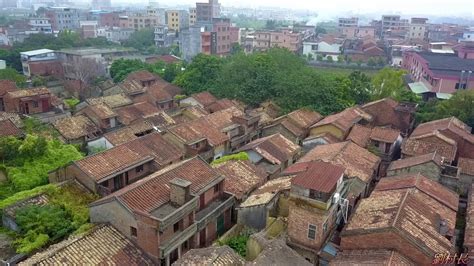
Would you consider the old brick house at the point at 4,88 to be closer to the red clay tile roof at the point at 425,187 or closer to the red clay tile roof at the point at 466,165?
the red clay tile roof at the point at 425,187

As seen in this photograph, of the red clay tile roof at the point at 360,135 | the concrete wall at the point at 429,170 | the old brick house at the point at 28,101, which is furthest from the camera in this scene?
the old brick house at the point at 28,101

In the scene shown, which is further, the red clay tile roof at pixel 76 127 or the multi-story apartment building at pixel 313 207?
the red clay tile roof at pixel 76 127

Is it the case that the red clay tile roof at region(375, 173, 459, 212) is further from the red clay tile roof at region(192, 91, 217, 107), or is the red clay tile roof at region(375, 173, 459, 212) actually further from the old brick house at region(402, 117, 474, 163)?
the red clay tile roof at region(192, 91, 217, 107)

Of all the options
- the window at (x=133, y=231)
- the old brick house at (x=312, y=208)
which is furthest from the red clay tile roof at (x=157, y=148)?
the old brick house at (x=312, y=208)

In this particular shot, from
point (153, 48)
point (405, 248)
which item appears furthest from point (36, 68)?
point (405, 248)

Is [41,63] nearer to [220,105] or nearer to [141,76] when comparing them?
[141,76]

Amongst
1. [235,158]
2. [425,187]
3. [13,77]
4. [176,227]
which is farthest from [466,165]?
[13,77]
